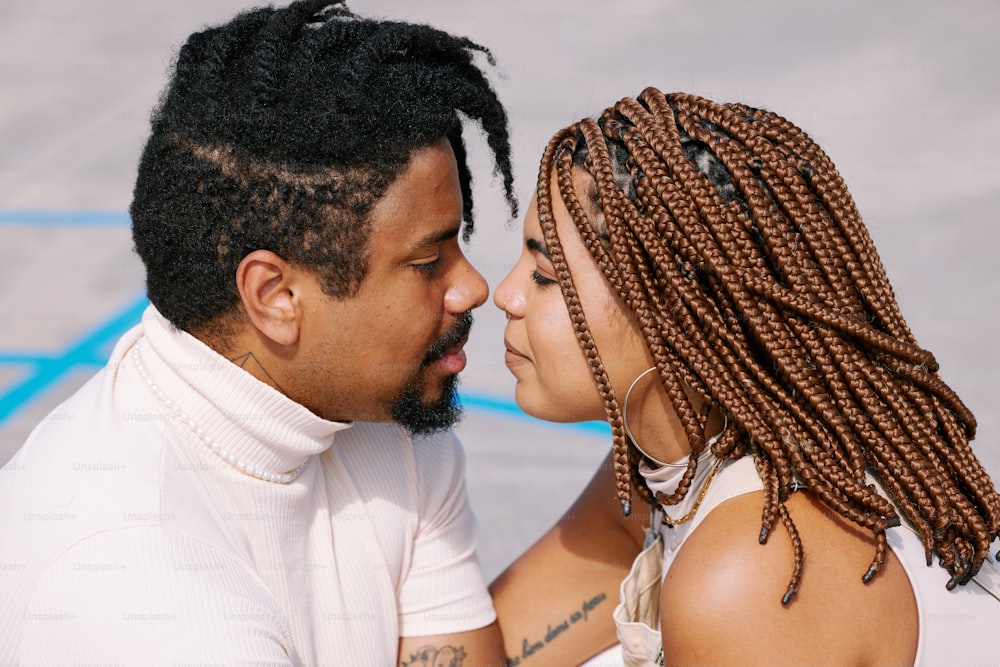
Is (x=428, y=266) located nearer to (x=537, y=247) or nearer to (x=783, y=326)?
(x=537, y=247)

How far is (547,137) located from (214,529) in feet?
20.6

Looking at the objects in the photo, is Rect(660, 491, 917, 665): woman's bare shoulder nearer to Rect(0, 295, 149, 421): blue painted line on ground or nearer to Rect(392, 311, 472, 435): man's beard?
Rect(392, 311, 472, 435): man's beard

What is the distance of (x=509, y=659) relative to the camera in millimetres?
3100

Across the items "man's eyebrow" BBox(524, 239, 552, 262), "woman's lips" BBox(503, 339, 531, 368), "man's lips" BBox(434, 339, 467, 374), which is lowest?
"woman's lips" BBox(503, 339, 531, 368)

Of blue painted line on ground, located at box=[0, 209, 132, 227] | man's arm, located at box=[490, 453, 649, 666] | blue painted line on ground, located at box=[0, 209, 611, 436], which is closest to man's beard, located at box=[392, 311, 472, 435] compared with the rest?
man's arm, located at box=[490, 453, 649, 666]

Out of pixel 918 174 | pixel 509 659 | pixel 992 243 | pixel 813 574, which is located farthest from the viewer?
pixel 918 174

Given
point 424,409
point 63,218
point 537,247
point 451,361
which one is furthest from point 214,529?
point 63,218

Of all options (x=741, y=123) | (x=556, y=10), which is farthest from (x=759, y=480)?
(x=556, y=10)

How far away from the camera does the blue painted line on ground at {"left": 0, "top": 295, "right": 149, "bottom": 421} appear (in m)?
5.80

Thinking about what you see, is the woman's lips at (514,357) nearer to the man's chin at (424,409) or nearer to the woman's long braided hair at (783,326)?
the man's chin at (424,409)

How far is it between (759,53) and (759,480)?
7.06 metres

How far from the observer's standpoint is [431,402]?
2.75 m

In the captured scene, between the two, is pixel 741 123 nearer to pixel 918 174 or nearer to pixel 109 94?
pixel 918 174

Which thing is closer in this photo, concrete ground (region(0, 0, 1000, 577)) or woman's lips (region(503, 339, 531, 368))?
woman's lips (region(503, 339, 531, 368))
